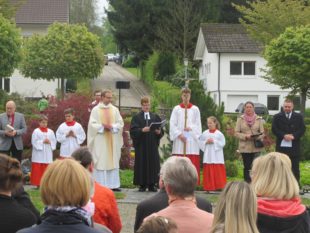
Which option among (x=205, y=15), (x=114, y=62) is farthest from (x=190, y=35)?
(x=114, y=62)

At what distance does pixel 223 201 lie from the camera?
516 cm

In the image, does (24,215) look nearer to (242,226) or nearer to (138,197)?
(242,226)

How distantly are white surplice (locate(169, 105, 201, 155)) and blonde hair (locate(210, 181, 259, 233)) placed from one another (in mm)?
9907

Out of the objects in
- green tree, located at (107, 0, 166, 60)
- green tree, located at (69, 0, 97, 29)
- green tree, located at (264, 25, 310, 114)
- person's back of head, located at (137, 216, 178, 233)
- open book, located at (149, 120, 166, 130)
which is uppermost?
green tree, located at (69, 0, 97, 29)

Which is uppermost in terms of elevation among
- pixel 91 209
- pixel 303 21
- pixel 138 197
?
pixel 303 21

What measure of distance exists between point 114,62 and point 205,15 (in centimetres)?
4429

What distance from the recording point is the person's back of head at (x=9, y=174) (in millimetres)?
5436

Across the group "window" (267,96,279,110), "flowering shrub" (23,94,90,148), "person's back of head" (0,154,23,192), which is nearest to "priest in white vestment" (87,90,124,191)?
"flowering shrub" (23,94,90,148)

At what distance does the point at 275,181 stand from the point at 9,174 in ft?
6.97

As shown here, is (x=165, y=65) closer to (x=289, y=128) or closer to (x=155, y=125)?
(x=155, y=125)

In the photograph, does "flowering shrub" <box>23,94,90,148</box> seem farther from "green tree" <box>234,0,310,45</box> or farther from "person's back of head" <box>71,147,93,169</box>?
"green tree" <box>234,0,310,45</box>

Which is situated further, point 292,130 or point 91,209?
point 292,130

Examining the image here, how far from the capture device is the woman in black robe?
1499cm

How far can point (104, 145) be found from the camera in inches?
601
